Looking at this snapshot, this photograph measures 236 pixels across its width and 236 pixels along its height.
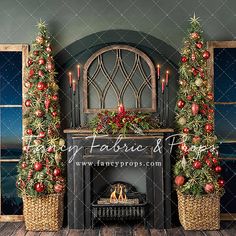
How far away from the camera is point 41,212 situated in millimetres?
4555

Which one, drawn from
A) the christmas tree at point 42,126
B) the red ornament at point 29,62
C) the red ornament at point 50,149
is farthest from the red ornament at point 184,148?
the red ornament at point 29,62

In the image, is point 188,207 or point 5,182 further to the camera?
point 5,182

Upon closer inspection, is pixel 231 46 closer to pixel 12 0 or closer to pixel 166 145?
pixel 166 145

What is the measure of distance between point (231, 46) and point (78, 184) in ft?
7.81

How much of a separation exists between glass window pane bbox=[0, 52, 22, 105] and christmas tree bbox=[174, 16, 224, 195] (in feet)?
6.29

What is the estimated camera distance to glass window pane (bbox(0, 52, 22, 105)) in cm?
496

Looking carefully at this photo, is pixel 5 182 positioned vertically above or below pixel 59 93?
below

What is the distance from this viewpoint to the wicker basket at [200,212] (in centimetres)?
450

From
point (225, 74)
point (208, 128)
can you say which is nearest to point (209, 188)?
point (208, 128)

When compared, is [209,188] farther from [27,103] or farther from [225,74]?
[27,103]

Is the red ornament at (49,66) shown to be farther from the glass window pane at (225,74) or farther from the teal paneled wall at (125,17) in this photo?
the glass window pane at (225,74)

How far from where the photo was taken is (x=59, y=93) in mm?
Result: 5105

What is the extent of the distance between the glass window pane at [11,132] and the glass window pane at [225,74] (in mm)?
2398

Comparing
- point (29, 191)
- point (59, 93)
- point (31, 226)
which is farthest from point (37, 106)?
point (31, 226)
